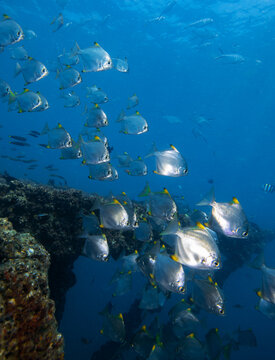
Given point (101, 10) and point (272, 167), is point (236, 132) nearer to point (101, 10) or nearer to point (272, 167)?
point (272, 167)

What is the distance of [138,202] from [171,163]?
184 inches

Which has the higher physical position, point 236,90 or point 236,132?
point 236,90

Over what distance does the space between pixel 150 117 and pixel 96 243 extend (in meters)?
63.1

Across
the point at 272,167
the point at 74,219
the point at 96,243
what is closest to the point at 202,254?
the point at 96,243

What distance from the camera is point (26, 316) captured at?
2049 millimetres

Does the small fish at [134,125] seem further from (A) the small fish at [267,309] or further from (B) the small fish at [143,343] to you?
(A) the small fish at [267,309]

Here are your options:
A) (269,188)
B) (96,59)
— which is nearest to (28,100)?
(96,59)

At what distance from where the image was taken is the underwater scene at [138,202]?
3.37 m

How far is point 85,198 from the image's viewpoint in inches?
217

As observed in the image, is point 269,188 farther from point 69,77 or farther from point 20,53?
point 20,53

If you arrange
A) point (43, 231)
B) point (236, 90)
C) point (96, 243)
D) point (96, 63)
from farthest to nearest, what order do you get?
1. point (236, 90)
2. point (96, 63)
3. point (43, 231)
4. point (96, 243)

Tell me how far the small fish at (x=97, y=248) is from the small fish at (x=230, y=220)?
1904mm

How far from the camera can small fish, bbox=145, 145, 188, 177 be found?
173 inches

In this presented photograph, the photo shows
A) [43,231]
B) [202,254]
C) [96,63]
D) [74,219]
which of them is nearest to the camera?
[202,254]
